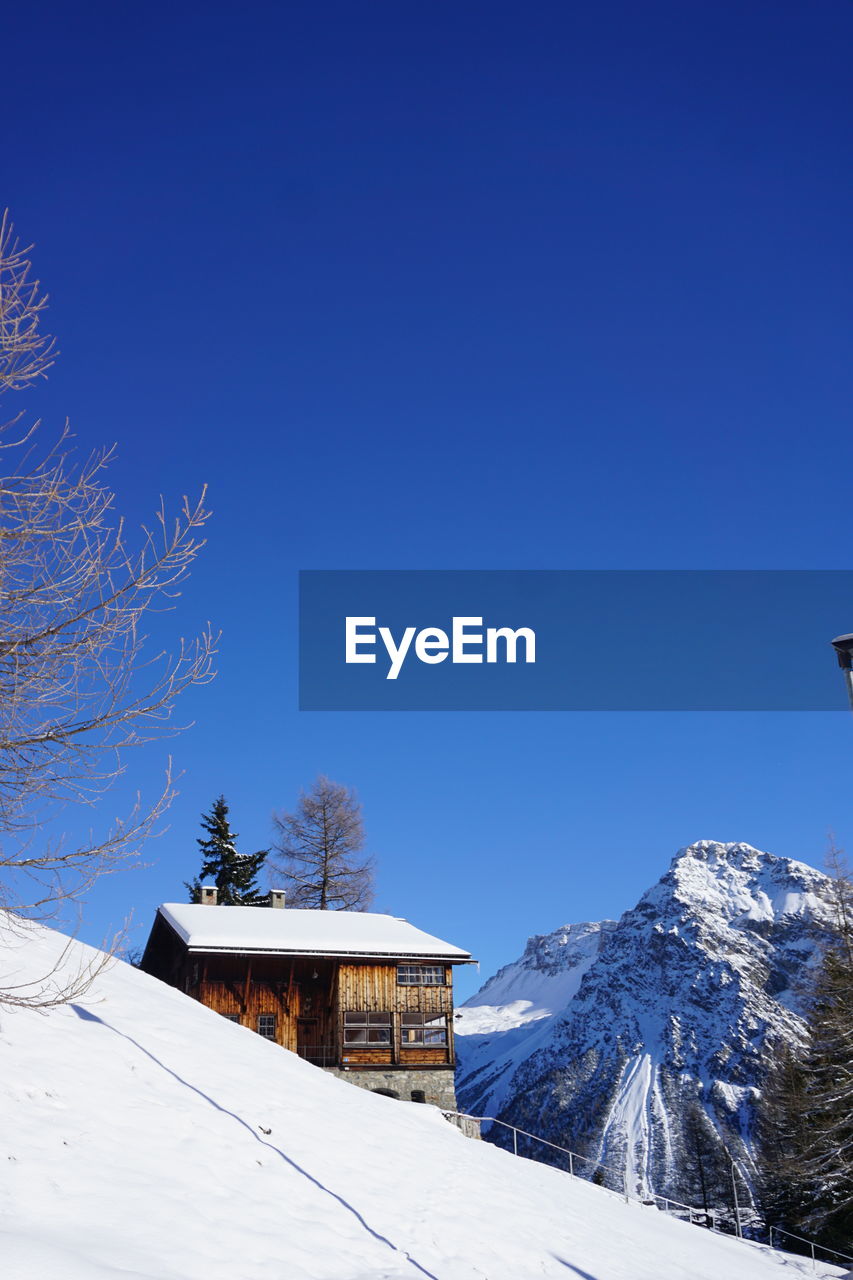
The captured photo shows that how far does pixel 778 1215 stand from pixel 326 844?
25.8m

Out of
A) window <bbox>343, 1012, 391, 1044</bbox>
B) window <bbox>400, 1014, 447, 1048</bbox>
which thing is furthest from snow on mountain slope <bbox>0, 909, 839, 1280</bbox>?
window <bbox>400, 1014, 447, 1048</bbox>

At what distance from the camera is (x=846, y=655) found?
8031mm

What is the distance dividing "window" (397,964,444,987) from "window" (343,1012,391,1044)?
1.24 metres

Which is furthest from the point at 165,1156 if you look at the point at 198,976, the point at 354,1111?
the point at 198,976

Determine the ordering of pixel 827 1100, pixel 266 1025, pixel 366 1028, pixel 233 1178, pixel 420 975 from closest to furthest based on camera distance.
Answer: pixel 233 1178, pixel 827 1100, pixel 266 1025, pixel 366 1028, pixel 420 975

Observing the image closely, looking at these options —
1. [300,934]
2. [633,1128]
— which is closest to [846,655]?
[300,934]

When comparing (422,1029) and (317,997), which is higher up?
(317,997)

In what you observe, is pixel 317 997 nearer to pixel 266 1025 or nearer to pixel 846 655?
pixel 266 1025

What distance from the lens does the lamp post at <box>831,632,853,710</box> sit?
799 cm

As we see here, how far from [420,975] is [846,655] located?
2703cm

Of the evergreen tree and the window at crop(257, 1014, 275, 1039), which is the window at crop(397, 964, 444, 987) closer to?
the window at crop(257, 1014, 275, 1039)

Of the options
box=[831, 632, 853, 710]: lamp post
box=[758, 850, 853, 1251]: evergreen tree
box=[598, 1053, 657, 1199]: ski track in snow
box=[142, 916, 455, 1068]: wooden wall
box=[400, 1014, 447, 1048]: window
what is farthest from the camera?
box=[598, 1053, 657, 1199]: ski track in snow

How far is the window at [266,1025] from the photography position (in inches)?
1217

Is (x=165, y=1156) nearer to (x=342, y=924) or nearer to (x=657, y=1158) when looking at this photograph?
(x=342, y=924)
